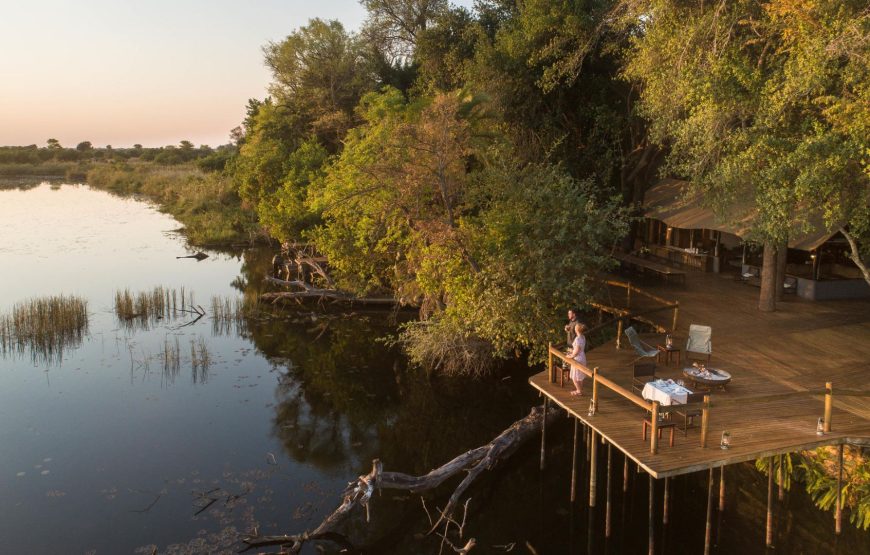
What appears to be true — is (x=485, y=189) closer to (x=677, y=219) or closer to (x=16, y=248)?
(x=677, y=219)

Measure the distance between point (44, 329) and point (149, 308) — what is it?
4303 mm

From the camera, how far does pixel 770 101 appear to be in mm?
15500

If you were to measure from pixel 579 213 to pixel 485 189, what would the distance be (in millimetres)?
3448

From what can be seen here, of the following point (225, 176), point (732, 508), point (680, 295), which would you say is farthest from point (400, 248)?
point (225, 176)

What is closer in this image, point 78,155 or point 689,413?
point 689,413

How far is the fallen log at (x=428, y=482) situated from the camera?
11.9 metres

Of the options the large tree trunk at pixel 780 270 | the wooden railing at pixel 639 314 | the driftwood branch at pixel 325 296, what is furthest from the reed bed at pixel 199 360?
the large tree trunk at pixel 780 270

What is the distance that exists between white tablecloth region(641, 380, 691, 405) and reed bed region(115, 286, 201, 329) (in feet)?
69.5

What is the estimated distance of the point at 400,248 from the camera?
25078 millimetres

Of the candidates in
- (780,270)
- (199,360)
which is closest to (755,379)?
(780,270)

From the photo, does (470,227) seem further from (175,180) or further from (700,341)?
(175,180)

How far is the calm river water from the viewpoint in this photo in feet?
41.3

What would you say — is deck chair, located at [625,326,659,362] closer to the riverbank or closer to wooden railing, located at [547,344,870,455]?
wooden railing, located at [547,344,870,455]

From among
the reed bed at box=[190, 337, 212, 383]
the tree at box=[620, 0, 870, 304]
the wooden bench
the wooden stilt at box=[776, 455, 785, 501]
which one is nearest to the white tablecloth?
the wooden stilt at box=[776, 455, 785, 501]
